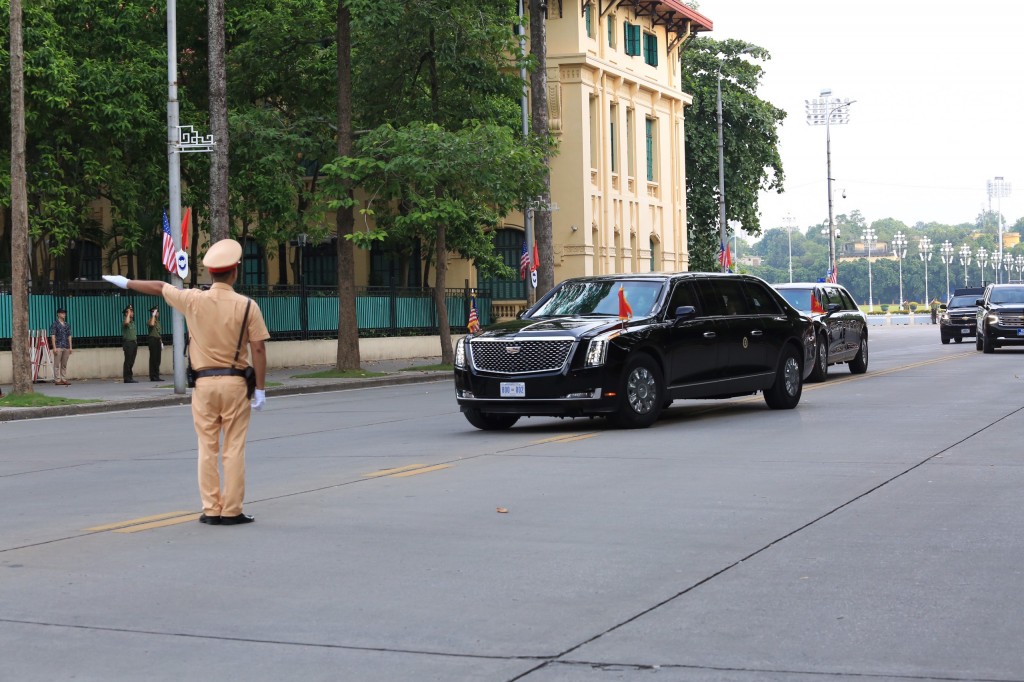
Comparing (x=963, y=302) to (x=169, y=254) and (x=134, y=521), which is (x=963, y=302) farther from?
(x=134, y=521)

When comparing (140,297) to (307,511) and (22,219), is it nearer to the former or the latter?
(22,219)

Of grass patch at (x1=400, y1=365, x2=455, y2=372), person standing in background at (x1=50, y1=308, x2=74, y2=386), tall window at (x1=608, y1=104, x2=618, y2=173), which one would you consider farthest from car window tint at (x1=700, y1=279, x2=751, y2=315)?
tall window at (x1=608, y1=104, x2=618, y2=173)

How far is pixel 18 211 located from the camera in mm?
25328

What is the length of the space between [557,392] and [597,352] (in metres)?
0.61

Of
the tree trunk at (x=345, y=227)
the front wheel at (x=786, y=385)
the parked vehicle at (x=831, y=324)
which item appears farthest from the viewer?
the tree trunk at (x=345, y=227)

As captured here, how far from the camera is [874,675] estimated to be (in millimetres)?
5539

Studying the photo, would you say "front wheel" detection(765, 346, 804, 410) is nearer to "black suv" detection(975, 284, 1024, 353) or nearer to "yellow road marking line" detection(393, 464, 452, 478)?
"yellow road marking line" detection(393, 464, 452, 478)

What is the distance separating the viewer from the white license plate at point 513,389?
16.1 m

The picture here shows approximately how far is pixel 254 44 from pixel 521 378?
69.9ft

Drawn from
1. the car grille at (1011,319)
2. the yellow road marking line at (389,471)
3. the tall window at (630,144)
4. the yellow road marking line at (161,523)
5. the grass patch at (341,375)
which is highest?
the tall window at (630,144)

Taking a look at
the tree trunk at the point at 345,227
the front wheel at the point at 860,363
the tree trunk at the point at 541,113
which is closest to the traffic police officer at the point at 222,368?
the front wheel at the point at 860,363

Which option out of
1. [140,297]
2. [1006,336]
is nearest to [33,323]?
[140,297]

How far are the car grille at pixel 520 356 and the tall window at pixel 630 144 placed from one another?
135 ft

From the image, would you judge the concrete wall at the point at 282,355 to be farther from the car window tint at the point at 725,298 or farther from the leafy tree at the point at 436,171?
the car window tint at the point at 725,298
